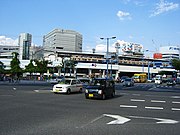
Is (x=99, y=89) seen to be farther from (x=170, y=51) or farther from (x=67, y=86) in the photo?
(x=170, y=51)

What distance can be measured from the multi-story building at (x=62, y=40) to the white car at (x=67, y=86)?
3813 inches

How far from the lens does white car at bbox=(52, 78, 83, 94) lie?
22859 millimetres

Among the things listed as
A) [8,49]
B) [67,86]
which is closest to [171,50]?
[8,49]

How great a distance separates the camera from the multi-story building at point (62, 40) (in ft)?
398

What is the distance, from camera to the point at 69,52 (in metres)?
121

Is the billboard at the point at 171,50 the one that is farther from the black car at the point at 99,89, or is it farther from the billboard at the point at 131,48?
the black car at the point at 99,89

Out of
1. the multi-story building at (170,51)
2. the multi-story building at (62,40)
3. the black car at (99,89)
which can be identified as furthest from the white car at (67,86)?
the multi-story building at (170,51)

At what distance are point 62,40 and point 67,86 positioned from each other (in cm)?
10415

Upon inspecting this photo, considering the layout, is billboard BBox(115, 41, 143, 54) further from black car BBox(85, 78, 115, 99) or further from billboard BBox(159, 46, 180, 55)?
black car BBox(85, 78, 115, 99)

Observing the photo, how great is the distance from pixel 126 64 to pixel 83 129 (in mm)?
113900

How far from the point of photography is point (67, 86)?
23.0 metres

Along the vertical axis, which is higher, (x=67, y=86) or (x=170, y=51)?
(x=170, y=51)

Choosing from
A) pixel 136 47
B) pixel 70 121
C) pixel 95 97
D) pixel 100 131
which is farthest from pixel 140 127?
pixel 136 47

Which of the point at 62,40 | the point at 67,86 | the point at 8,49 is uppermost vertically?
the point at 62,40
